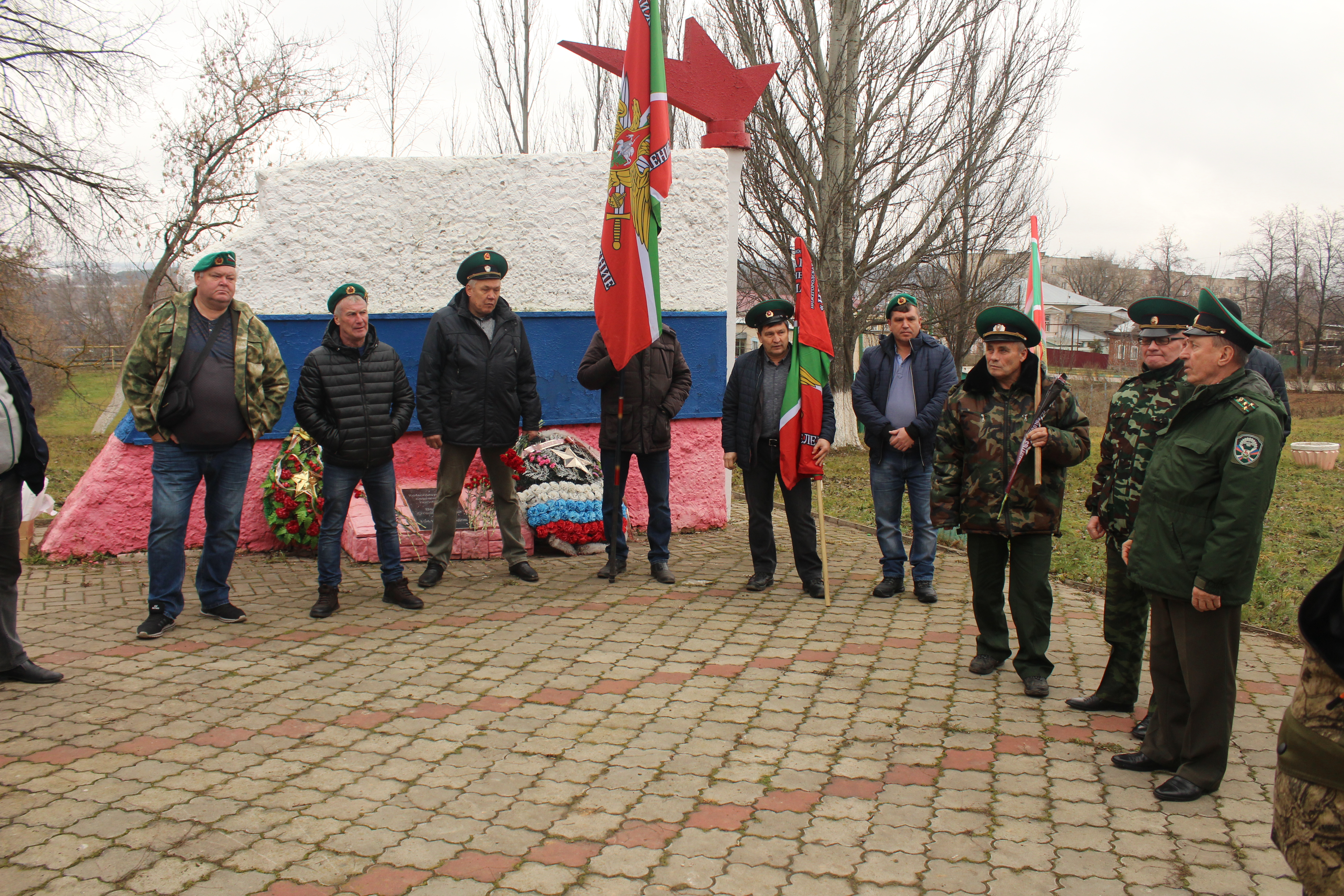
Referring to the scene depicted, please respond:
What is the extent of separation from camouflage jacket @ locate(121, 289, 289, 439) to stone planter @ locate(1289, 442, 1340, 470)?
15.2 m

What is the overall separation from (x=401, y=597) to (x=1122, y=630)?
13.1 ft

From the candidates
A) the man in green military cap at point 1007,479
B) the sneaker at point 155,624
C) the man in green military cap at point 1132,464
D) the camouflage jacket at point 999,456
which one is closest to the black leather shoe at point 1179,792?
the man in green military cap at point 1132,464

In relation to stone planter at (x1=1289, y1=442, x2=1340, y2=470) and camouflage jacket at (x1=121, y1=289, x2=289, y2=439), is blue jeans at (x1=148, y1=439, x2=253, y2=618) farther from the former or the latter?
stone planter at (x1=1289, y1=442, x2=1340, y2=470)

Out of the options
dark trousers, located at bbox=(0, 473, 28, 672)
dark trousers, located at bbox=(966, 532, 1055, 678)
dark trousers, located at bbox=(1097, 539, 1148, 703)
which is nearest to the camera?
dark trousers, located at bbox=(1097, 539, 1148, 703)

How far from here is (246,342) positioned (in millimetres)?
5352

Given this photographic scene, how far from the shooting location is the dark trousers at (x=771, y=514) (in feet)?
20.2

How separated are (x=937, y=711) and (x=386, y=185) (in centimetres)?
579

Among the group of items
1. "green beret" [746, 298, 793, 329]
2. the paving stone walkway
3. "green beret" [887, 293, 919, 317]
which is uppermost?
"green beret" [887, 293, 919, 317]

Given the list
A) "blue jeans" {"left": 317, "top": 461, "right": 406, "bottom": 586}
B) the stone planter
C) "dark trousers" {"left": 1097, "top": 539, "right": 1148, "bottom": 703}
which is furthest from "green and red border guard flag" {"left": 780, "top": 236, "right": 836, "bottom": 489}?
the stone planter

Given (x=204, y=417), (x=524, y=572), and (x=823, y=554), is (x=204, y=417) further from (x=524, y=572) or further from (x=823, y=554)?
(x=823, y=554)

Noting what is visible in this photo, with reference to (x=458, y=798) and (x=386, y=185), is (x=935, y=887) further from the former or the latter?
(x=386, y=185)

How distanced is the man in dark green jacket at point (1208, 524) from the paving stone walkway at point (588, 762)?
23 centimetres

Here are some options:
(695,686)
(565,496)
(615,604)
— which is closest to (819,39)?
(565,496)

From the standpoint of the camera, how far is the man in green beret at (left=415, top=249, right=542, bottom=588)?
616 centimetres
